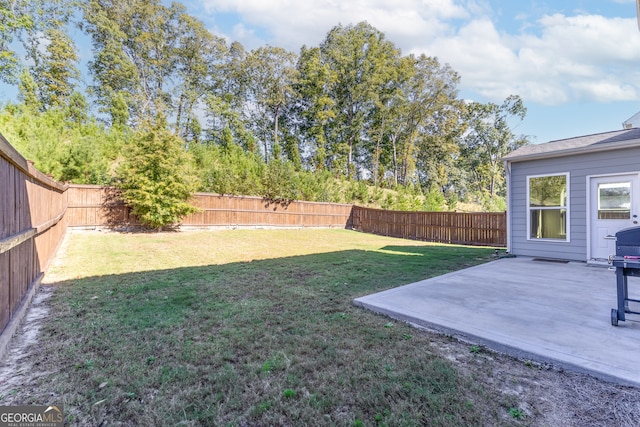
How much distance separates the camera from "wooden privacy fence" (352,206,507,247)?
38.0ft

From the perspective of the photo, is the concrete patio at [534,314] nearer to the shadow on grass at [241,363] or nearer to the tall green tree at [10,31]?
the shadow on grass at [241,363]

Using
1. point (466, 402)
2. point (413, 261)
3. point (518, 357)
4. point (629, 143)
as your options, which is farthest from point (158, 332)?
point (629, 143)

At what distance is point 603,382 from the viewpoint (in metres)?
2.02

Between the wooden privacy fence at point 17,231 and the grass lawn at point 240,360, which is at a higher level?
the wooden privacy fence at point 17,231

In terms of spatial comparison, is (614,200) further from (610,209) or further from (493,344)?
(493,344)

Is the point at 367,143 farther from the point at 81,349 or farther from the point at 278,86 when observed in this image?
the point at 81,349

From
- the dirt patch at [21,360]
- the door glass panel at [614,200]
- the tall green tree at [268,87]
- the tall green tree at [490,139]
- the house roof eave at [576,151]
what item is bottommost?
the dirt patch at [21,360]

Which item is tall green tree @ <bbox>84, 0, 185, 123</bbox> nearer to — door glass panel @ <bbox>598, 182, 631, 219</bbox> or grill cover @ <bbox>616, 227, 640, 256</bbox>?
door glass panel @ <bbox>598, 182, 631, 219</bbox>

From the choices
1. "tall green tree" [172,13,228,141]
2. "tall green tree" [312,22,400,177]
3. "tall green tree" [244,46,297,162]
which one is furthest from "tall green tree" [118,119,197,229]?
"tall green tree" [312,22,400,177]

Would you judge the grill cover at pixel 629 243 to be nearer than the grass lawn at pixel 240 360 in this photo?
No

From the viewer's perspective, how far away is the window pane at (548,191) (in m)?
6.88

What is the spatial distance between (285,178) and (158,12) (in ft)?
51.6

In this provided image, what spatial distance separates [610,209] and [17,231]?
9.50 metres

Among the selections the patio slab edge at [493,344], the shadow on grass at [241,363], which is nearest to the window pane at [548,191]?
the shadow on grass at [241,363]
